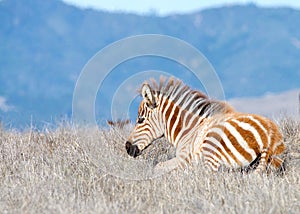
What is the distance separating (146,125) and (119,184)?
4.62 feet

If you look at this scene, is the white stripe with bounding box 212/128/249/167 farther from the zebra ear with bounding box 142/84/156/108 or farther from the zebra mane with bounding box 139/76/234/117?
the zebra ear with bounding box 142/84/156/108

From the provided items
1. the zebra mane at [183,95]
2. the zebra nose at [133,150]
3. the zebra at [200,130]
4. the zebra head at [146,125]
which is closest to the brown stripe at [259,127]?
the zebra at [200,130]

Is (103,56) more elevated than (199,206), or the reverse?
(103,56)

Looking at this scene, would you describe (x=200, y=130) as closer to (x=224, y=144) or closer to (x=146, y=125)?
(x=224, y=144)

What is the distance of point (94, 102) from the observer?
6.61 meters

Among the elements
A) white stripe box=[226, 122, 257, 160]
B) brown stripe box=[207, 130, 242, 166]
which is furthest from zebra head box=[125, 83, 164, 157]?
white stripe box=[226, 122, 257, 160]

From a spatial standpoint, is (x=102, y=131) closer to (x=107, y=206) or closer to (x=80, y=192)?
(x=80, y=192)

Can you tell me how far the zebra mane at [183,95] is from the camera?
672 centimetres

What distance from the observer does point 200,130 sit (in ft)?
21.4

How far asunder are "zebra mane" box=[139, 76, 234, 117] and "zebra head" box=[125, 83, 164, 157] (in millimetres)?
83

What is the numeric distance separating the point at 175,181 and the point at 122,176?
639 millimetres

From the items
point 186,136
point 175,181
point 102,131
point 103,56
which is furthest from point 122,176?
point 102,131

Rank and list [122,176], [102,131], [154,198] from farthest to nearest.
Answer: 1. [102,131]
2. [122,176]
3. [154,198]

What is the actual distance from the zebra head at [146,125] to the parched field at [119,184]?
17 cm
